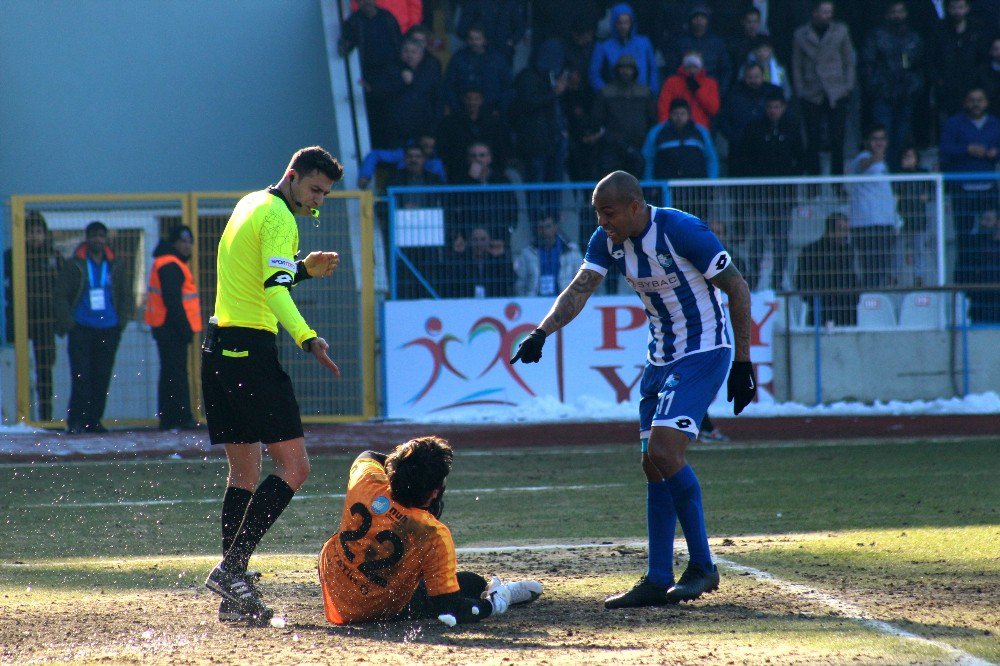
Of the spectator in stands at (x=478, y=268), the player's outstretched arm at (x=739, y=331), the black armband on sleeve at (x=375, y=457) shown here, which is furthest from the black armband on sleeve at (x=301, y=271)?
the spectator in stands at (x=478, y=268)

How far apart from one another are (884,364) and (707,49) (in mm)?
4487

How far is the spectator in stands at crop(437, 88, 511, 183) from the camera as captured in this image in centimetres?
1538

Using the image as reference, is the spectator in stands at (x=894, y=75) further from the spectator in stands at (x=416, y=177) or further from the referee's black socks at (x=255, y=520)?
the referee's black socks at (x=255, y=520)

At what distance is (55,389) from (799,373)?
28.4 ft

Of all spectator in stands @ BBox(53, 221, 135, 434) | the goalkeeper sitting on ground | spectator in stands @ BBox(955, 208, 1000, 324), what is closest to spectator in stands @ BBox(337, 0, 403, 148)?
spectator in stands @ BBox(53, 221, 135, 434)

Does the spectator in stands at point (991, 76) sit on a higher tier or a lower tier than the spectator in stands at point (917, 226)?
higher

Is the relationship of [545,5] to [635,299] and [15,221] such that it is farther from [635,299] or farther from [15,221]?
[15,221]

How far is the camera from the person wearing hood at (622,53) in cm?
1599

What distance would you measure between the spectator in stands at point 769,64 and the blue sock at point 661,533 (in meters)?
10.6

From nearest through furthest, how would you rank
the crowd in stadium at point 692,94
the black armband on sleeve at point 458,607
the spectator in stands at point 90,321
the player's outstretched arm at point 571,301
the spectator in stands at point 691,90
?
the black armband on sleeve at point 458,607
the player's outstretched arm at point 571,301
the spectator in stands at point 90,321
the crowd in stadium at point 692,94
the spectator in stands at point 691,90

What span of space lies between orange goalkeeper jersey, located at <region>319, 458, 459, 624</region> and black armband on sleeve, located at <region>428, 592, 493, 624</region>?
0.03m

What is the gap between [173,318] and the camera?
47.0ft

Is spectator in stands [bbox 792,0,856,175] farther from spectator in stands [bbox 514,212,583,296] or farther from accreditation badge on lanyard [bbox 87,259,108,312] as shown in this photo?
accreditation badge on lanyard [bbox 87,259,108,312]

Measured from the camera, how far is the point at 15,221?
14.9 metres
